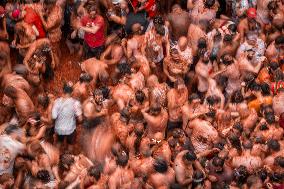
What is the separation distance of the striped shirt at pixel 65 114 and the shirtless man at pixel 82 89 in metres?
0.24

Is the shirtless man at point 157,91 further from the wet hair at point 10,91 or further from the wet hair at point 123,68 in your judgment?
the wet hair at point 10,91

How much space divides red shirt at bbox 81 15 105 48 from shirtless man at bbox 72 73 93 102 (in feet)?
5.79

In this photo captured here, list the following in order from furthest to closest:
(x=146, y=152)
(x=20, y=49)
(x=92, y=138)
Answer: (x=20, y=49)
(x=92, y=138)
(x=146, y=152)

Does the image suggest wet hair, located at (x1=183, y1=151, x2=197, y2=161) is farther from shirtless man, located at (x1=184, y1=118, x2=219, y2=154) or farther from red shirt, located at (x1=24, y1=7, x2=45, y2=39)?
Result: red shirt, located at (x1=24, y1=7, x2=45, y2=39)

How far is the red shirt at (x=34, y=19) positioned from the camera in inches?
625

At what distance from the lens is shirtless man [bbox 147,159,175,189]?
43.0ft

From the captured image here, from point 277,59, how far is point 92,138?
13.6 feet

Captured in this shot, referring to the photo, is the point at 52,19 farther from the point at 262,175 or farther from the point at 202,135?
the point at 262,175

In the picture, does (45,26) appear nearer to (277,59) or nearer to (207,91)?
(207,91)

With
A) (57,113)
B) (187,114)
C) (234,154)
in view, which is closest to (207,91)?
(187,114)

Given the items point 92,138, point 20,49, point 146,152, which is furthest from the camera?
point 20,49

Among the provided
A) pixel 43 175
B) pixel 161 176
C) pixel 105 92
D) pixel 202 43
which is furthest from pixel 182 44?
pixel 43 175

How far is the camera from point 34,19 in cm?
1592

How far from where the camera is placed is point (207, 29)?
16.7m
